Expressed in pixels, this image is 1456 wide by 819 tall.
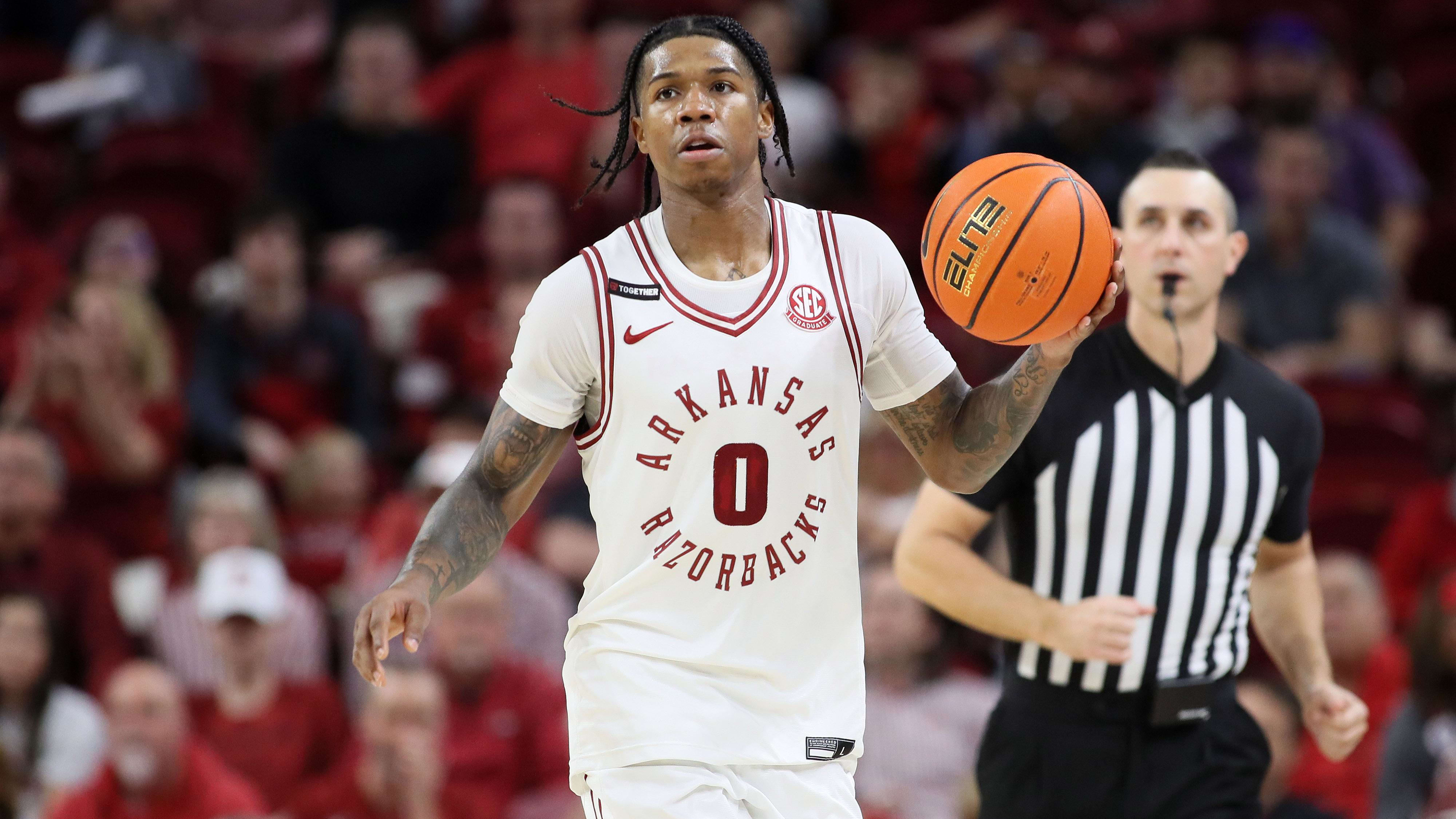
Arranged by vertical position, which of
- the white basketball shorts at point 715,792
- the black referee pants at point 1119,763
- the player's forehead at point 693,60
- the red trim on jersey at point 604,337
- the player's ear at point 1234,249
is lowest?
the black referee pants at point 1119,763

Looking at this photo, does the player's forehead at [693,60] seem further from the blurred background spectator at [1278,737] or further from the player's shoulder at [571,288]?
the blurred background spectator at [1278,737]

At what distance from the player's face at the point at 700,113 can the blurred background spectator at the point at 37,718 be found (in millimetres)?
4805

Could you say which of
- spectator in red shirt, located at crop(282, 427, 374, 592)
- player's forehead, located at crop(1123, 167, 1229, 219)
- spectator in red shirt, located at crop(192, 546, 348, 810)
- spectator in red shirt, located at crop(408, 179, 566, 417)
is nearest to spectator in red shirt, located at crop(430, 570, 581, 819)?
spectator in red shirt, located at crop(192, 546, 348, 810)

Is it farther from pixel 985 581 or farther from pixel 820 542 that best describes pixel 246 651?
pixel 820 542

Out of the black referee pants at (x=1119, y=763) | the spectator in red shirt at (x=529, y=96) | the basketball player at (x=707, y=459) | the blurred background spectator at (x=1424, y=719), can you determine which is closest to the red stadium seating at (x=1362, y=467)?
the blurred background spectator at (x=1424, y=719)

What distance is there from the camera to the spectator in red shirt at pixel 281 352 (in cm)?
918

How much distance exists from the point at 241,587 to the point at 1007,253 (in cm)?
475

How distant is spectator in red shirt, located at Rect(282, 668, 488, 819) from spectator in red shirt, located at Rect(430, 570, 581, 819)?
19 centimetres

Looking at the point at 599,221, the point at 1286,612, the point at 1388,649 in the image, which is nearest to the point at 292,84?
the point at 599,221

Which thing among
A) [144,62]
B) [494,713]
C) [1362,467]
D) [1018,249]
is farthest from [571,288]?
[144,62]

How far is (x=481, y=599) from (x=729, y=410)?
4.05 meters

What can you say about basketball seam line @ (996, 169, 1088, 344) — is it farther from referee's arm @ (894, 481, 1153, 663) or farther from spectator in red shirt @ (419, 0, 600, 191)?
spectator in red shirt @ (419, 0, 600, 191)

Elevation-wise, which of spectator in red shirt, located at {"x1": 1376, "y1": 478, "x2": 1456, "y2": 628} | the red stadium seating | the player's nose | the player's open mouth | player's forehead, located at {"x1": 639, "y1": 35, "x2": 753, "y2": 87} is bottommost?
spectator in red shirt, located at {"x1": 1376, "y1": 478, "x2": 1456, "y2": 628}

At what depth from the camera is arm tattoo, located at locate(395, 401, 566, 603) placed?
362cm
